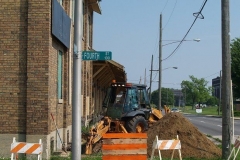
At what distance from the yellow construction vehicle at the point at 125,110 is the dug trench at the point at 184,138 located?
0.89m

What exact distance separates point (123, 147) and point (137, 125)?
6.86 metres

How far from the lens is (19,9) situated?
1443 centimetres

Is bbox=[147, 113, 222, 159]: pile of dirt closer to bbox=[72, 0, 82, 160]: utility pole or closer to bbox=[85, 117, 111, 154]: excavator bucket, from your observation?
bbox=[85, 117, 111, 154]: excavator bucket

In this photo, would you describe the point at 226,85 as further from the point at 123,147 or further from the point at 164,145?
the point at 123,147

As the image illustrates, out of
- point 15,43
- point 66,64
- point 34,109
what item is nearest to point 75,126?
point 34,109

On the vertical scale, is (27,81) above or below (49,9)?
below

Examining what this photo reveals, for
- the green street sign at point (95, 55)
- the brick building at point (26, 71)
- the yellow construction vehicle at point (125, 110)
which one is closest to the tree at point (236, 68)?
the yellow construction vehicle at point (125, 110)

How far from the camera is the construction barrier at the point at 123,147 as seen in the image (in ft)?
42.1

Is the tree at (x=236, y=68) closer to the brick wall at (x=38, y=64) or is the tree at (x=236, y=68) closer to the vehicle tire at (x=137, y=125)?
the vehicle tire at (x=137, y=125)

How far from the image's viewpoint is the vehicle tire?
1934 centimetres

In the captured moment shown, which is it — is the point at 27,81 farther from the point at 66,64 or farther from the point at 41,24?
the point at 66,64

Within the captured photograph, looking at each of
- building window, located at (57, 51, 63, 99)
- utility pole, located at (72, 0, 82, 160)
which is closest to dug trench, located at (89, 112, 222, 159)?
building window, located at (57, 51, 63, 99)

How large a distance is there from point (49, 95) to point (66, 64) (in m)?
4.52

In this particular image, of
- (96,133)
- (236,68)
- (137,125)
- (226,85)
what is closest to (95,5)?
(137,125)
